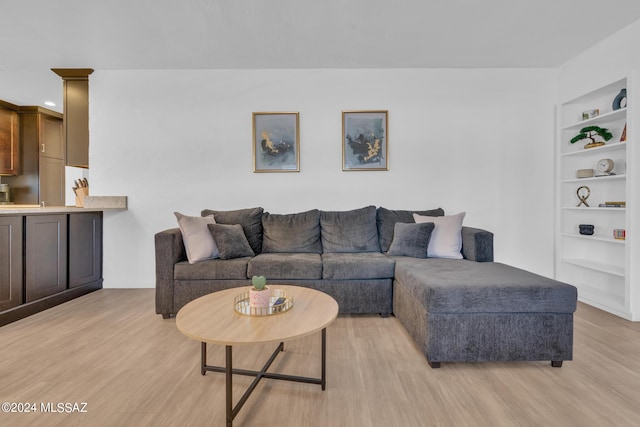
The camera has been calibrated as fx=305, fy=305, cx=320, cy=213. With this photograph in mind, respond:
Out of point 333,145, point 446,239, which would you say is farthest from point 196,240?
point 446,239

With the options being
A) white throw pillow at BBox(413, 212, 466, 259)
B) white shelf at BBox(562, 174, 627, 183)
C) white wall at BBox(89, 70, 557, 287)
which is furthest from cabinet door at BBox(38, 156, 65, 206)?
white shelf at BBox(562, 174, 627, 183)

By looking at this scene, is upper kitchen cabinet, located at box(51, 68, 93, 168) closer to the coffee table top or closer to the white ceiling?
the white ceiling

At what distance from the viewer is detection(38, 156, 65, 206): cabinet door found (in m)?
4.80

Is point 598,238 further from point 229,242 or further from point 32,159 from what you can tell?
point 32,159

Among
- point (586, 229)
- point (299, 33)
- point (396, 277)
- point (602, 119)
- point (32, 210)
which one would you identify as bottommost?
point (396, 277)

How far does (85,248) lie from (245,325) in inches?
118

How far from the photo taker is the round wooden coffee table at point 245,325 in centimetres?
122

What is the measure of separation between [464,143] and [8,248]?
452 centimetres

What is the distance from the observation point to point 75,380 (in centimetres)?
167

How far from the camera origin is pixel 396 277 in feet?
8.34

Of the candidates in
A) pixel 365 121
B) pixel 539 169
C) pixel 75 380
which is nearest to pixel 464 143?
pixel 539 169

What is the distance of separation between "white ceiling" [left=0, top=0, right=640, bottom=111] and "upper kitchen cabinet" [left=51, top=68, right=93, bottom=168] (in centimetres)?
18

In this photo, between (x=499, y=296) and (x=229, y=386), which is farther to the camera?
(x=499, y=296)

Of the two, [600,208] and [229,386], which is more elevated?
[600,208]
